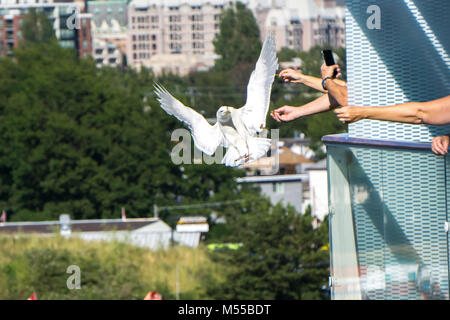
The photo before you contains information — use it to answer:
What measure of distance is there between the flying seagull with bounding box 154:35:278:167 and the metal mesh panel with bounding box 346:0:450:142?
1615mm

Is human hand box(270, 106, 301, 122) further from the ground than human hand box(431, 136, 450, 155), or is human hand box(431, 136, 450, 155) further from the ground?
human hand box(270, 106, 301, 122)

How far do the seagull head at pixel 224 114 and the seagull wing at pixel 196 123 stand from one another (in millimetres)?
88

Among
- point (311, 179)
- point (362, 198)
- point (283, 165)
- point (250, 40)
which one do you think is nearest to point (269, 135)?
point (362, 198)

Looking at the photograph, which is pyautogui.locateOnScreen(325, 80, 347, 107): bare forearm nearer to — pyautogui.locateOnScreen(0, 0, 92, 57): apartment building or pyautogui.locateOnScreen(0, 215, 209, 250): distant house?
pyautogui.locateOnScreen(0, 215, 209, 250): distant house

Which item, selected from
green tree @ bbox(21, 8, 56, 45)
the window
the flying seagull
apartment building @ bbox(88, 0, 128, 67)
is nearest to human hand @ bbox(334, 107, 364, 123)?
the flying seagull

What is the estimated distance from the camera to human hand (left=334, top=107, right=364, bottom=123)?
369cm

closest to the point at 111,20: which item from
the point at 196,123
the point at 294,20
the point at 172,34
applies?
the point at 172,34

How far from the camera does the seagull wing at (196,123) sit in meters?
3.85

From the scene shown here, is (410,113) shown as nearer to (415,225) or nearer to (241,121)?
(241,121)

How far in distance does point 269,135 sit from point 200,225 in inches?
1187

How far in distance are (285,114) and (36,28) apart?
76131 mm

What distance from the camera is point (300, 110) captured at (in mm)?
4496

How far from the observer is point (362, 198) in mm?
5566
